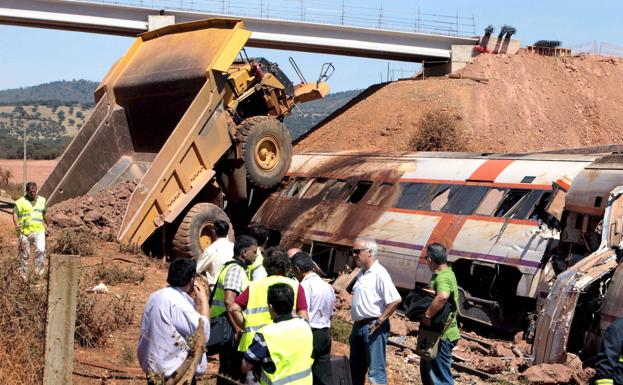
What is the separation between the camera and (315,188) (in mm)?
19531

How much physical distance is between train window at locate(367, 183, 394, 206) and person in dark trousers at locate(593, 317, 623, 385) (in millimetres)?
11547

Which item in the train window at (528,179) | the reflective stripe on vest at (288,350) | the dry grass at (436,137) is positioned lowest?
the reflective stripe on vest at (288,350)

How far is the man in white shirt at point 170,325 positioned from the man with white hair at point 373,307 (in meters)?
2.20

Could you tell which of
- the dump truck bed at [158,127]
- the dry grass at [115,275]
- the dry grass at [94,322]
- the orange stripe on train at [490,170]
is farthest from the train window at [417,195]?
the dry grass at [94,322]

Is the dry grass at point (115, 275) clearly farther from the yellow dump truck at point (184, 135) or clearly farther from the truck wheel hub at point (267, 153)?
the truck wheel hub at point (267, 153)

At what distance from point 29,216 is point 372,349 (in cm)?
743

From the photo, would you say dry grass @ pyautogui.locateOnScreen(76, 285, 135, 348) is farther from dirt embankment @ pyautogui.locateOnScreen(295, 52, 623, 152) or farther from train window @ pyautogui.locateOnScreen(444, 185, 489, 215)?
dirt embankment @ pyautogui.locateOnScreen(295, 52, 623, 152)

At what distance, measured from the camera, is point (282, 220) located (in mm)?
19250

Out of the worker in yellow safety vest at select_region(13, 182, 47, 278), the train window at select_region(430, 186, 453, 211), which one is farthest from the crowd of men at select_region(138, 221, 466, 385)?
the train window at select_region(430, 186, 453, 211)

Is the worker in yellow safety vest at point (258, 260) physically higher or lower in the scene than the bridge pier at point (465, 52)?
lower

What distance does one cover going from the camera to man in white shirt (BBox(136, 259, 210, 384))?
21.4 ft

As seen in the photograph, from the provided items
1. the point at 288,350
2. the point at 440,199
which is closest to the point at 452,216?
the point at 440,199

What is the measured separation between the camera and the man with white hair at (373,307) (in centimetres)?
841

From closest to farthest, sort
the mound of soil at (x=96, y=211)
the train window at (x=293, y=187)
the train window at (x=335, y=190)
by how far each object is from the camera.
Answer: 1. the mound of soil at (x=96, y=211)
2. the train window at (x=335, y=190)
3. the train window at (x=293, y=187)
